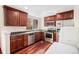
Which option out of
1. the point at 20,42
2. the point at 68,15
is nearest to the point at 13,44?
the point at 20,42

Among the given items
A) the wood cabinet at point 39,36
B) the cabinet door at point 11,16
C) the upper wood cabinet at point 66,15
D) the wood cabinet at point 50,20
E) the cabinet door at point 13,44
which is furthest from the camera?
the wood cabinet at point 50,20

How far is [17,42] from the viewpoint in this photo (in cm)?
219

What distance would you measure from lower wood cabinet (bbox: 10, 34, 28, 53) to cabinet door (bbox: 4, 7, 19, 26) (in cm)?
51

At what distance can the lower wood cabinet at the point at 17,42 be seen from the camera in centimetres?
199

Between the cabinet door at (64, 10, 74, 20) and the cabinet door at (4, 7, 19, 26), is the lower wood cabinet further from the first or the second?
the cabinet door at (64, 10, 74, 20)

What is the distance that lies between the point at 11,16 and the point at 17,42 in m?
0.83

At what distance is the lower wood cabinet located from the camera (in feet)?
6.54

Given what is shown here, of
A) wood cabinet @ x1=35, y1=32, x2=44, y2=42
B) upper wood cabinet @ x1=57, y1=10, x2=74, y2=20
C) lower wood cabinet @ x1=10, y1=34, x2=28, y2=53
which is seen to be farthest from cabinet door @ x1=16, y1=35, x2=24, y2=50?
upper wood cabinet @ x1=57, y1=10, x2=74, y2=20

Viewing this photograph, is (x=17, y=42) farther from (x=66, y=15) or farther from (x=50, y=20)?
(x=50, y=20)

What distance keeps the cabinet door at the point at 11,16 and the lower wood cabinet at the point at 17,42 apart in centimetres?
51

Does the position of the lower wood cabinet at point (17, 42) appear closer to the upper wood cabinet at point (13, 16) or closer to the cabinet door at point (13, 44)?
the cabinet door at point (13, 44)

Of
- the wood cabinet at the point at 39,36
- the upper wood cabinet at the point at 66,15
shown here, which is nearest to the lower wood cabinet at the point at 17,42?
the wood cabinet at the point at 39,36

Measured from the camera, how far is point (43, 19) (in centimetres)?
437
